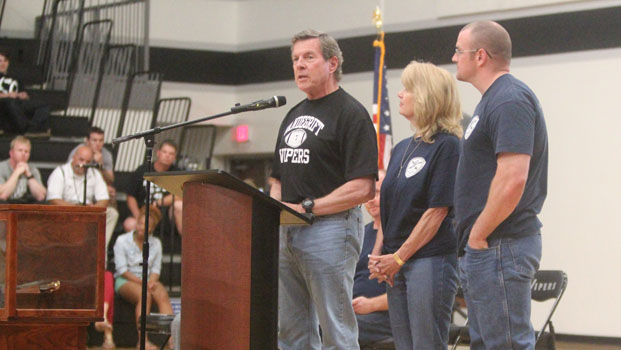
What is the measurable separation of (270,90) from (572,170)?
421 centimetres

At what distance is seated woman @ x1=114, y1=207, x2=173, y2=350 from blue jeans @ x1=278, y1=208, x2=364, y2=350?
410 centimetres

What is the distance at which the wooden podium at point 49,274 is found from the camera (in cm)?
354

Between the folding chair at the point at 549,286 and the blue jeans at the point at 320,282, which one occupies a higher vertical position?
the blue jeans at the point at 320,282

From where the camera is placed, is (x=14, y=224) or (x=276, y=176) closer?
(x=14, y=224)

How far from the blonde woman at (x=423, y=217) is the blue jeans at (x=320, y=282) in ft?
0.68

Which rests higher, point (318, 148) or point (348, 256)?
point (318, 148)

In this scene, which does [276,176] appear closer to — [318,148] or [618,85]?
[318,148]

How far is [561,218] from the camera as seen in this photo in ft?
27.5

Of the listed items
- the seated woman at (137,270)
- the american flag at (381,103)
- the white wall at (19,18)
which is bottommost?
the seated woman at (137,270)

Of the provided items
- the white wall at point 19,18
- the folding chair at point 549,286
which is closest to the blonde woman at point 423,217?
the folding chair at point 549,286

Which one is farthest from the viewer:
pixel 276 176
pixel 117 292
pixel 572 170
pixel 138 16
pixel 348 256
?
pixel 138 16

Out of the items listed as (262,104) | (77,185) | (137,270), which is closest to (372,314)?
(262,104)

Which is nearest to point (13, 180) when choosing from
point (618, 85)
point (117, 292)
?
point (117, 292)

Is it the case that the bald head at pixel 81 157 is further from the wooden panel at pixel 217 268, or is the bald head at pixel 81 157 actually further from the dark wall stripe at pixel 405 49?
the wooden panel at pixel 217 268
